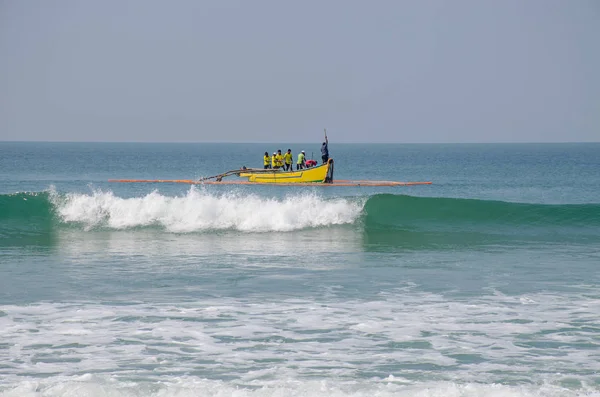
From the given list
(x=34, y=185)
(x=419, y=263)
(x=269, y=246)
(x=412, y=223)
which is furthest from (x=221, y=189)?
(x=419, y=263)

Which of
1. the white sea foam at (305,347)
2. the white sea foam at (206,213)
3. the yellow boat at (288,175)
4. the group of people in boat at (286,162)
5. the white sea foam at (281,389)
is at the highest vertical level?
the group of people in boat at (286,162)

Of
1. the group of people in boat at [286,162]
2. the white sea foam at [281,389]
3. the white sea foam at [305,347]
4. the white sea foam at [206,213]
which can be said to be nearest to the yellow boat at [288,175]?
the group of people in boat at [286,162]

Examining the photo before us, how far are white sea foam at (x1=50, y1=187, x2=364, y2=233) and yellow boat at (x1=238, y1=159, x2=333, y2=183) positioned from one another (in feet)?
37.3

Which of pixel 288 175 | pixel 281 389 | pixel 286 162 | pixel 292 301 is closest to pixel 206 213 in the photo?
pixel 292 301

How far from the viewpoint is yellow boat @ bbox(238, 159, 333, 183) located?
37750mm

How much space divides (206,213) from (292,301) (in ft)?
40.0

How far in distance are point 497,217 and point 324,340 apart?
55.3 feet

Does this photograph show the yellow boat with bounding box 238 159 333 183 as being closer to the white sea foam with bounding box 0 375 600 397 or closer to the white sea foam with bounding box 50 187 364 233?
the white sea foam with bounding box 50 187 364 233

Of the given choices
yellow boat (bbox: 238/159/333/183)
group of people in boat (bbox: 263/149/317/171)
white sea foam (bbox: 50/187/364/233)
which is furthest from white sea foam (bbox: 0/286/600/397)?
group of people in boat (bbox: 263/149/317/171)

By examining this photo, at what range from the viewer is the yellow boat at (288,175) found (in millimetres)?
37750

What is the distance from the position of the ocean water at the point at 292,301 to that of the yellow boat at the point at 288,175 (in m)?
12.0

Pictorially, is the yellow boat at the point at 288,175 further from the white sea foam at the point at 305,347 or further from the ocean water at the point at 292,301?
the white sea foam at the point at 305,347

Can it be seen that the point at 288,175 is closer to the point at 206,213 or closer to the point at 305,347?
the point at 206,213

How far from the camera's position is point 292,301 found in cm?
1273
